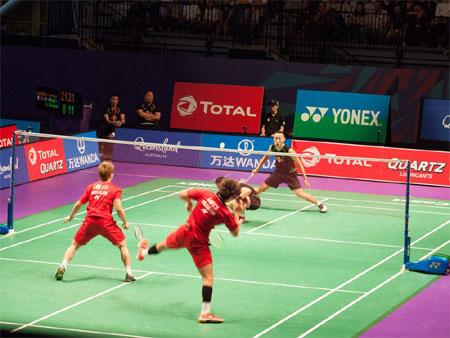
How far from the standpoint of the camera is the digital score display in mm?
31828

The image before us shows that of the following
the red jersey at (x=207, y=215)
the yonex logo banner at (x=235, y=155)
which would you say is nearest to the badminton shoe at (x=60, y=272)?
the red jersey at (x=207, y=215)

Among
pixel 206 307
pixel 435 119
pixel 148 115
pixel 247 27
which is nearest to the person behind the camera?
pixel 206 307

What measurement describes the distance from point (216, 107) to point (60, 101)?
5056mm

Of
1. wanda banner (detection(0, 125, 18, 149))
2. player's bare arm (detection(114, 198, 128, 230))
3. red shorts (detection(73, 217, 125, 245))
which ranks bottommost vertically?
red shorts (detection(73, 217, 125, 245))

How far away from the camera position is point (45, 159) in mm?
28531

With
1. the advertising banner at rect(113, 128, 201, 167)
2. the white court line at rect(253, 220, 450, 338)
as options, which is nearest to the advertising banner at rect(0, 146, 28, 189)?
the advertising banner at rect(113, 128, 201, 167)

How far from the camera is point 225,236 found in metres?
22.7

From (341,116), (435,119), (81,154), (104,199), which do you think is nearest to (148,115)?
(81,154)

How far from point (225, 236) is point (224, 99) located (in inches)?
471

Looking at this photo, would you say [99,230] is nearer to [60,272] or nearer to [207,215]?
[60,272]

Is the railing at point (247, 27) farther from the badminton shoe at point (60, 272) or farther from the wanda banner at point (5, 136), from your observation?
the badminton shoe at point (60, 272)

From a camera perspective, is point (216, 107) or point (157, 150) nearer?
point (157, 150)

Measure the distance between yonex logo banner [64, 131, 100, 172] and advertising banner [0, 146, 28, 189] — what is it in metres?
2.00

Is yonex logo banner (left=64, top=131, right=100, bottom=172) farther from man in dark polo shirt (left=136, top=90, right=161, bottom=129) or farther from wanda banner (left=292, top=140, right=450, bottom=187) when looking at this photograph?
wanda banner (left=292, top=140, right=450, bottom=187)
